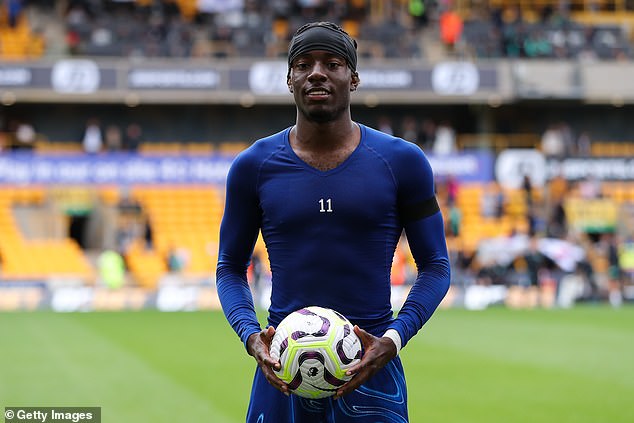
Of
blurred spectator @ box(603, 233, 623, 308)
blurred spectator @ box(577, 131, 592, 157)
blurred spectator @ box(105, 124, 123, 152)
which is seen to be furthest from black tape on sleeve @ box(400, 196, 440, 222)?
blurred spectator @ box(577, 131, 592, 157)

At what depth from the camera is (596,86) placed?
1483 inches

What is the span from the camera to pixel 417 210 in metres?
4.46

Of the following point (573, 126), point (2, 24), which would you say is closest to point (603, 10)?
point (573, 126)

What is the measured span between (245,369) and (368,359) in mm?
10654

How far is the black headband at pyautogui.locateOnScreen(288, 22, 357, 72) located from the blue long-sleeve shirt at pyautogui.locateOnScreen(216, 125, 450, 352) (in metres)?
0.34

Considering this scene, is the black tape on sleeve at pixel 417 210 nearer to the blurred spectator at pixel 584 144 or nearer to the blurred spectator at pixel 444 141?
the blurred spectator at pixel 444 141

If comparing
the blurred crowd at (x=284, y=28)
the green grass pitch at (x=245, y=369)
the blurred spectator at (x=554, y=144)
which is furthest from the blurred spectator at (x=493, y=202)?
the green grass pitch at (x=245, y=369)

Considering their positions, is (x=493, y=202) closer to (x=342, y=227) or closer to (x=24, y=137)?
(x=24, y=137)

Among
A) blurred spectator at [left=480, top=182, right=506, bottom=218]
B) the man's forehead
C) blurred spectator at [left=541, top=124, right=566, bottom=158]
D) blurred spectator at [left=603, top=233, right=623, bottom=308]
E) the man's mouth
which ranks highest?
blurred spectator at [left=541, top=124, right=566, bottom=158]

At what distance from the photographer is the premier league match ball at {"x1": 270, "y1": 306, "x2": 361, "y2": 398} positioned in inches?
163

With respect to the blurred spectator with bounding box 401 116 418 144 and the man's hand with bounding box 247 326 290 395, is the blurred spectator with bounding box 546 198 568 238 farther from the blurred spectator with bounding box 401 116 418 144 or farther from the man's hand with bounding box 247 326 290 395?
the man's hand with bounding box 247 326 290 395

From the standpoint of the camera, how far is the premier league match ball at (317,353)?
13.5 ft

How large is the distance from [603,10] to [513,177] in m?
11.6

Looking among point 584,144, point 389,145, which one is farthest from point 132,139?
point 389,145
